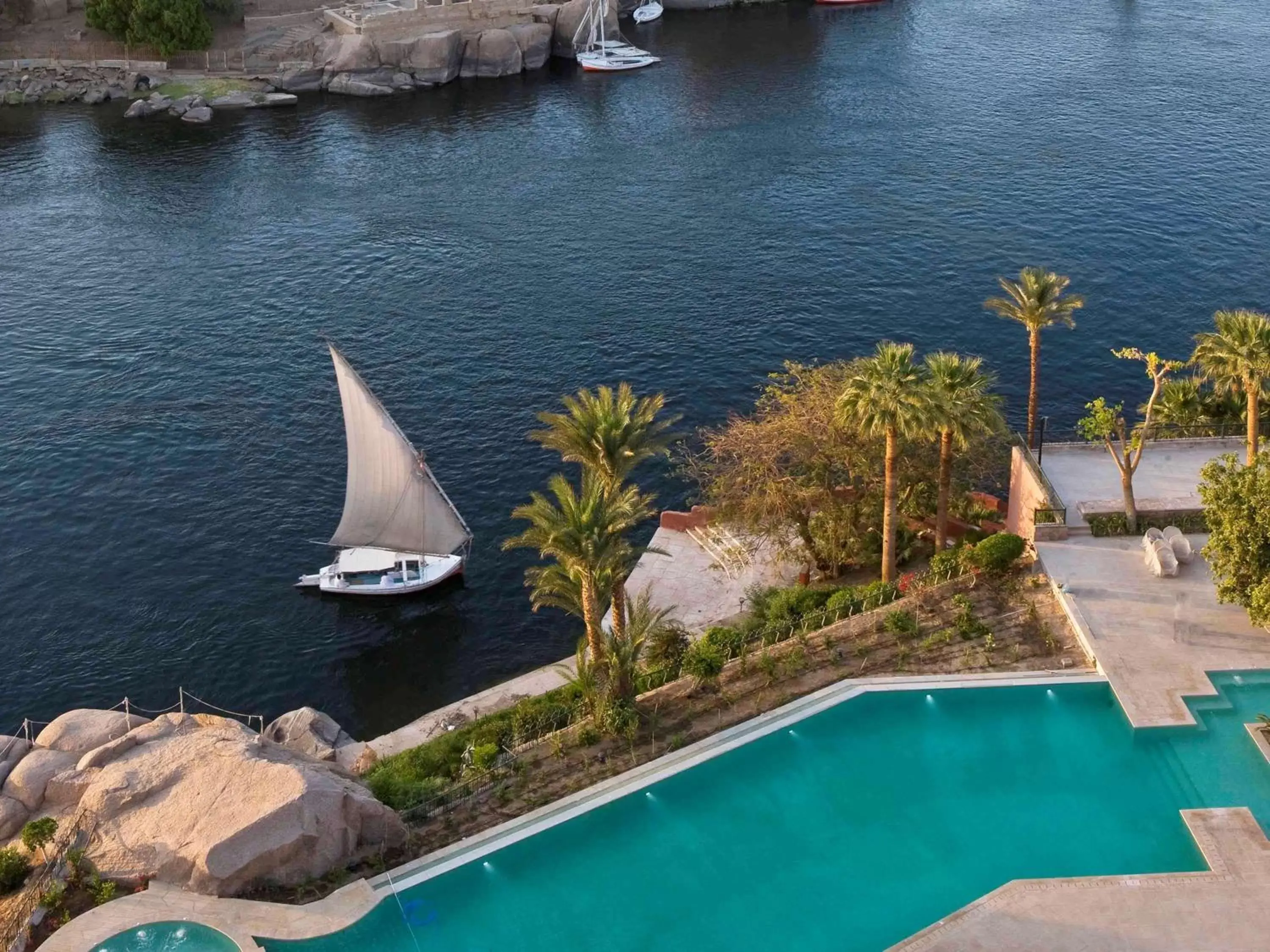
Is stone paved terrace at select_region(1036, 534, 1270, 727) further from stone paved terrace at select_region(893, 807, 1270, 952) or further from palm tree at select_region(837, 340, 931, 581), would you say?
palm tree at select_region(837, 340, 931, 581)

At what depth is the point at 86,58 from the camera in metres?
142

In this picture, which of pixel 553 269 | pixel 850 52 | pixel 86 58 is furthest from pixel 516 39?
pixel 553 269

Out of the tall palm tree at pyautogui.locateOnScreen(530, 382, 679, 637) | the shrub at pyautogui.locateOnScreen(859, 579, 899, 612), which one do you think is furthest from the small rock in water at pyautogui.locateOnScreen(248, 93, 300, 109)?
the shrub at pyautogui.locateOnScreen(859, 579, 899, 612)

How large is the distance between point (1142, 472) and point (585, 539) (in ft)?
91.8

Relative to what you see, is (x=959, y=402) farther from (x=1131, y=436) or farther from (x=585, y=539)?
(x=585, y=539)

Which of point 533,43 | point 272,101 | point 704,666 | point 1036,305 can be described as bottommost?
point 704,666

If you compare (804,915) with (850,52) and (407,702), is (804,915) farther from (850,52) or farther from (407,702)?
(850,52)

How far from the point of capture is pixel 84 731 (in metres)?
48.7

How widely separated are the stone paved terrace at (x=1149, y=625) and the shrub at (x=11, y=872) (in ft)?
124

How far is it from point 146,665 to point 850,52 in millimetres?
109920

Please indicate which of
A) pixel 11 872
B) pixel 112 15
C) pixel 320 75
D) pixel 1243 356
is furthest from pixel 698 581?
pixel 112 15

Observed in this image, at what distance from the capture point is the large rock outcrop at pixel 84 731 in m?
48.2

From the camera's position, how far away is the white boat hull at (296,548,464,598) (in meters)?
67.7

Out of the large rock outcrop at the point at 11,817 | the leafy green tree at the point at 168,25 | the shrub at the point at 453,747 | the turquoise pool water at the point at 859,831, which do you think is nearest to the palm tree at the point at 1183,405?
the turquoise pool water at the point at 859,831
